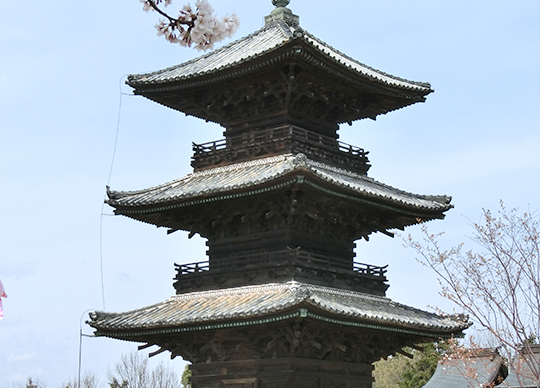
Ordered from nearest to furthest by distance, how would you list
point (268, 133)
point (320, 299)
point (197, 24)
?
point (197, 24), point (320, 299), point (268, 133)

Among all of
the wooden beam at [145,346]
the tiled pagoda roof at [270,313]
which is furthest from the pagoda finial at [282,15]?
the wooden beam at [145,346]

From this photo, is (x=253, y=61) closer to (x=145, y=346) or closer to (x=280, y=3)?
(x=280, y=3)

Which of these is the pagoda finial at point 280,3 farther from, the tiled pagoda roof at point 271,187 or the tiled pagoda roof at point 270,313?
the tiled pagoda roof at point 270,313

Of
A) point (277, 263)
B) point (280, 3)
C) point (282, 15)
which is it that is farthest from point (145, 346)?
point (280, 3)

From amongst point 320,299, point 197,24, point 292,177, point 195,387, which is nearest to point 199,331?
point 195,387

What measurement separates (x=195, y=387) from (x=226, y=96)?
831 cm

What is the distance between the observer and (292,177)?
20484 millimetres

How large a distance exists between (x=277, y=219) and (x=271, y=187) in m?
1.62

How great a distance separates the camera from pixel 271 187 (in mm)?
21016

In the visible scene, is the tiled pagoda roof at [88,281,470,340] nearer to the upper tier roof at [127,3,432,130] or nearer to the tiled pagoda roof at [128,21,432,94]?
the upper tier roof at [127,3,432,130]

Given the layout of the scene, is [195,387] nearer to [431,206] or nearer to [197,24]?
[431,206]

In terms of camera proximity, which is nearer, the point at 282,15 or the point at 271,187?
the point at 271,187

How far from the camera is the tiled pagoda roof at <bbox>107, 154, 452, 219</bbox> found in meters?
20.8

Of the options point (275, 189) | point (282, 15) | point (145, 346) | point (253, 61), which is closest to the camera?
point (275, 189)
